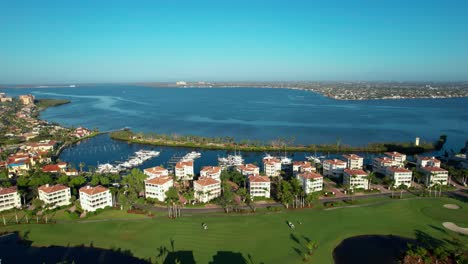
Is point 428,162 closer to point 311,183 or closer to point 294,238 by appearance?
point 311,183

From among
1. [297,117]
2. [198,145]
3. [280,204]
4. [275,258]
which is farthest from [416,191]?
[297,117]

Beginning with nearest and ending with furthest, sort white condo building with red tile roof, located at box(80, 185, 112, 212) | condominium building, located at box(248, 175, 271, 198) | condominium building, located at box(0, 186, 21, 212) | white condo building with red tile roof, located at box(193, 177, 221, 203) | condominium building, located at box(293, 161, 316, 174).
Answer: white condo building with red tile roof, located at box(80, 185, 112, 212) < condominium building, located at box(0, 186, 21, 212) < white condo building with red tile roof, located at box(193, 177, 221, 203) < condominium building, located at box(248, 175, 271, 198) < condominium building, located at box(293, 161, 316, 174)

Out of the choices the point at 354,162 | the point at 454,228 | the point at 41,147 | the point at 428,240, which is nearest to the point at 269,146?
the point at 354,162

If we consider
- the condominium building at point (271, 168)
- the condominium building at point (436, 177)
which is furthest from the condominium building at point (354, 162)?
the condominium building at point (271, 168)

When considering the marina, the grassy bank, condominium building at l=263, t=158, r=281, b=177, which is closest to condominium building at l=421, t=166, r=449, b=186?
condominium building at l=263, t=158, r=281, b=177

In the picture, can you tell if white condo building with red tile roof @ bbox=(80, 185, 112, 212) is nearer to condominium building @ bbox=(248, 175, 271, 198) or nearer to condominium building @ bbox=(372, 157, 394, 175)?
condominium building @ bbox=(248, 175, 271, 198)

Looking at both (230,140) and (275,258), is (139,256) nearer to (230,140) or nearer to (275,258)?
(275,258)

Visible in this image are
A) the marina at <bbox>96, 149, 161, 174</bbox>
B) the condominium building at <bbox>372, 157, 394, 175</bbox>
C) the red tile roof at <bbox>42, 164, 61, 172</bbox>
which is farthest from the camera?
the marina at <bbox>96, 149, 161, 174</bbox>

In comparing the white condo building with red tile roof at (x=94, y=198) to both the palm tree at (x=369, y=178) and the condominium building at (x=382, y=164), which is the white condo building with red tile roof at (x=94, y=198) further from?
the condominium building at (x=382, y=164)
